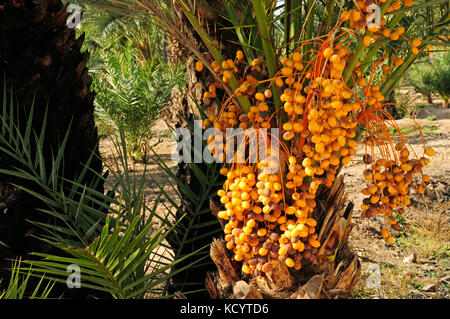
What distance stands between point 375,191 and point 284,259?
0.95 ft

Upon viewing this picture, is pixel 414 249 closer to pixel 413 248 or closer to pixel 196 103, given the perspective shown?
pixel 413 248

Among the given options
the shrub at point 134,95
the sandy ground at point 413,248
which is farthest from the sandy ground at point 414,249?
the shrub at point 134,95

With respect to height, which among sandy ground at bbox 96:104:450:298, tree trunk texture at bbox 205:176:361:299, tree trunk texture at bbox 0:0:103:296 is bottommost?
sandy ground at bbox 96:104:450:298

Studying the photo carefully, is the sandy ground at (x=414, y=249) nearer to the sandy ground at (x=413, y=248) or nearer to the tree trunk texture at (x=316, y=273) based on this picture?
the sandy ground at (x=413, y=248)

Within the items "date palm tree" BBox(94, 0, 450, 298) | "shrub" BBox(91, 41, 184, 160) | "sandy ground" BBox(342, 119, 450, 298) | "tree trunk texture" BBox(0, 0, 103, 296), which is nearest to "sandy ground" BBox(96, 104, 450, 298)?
"sandy ground" BBox(342, 119, 450, 298)

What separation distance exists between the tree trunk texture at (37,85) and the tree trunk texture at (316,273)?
654 millimetres

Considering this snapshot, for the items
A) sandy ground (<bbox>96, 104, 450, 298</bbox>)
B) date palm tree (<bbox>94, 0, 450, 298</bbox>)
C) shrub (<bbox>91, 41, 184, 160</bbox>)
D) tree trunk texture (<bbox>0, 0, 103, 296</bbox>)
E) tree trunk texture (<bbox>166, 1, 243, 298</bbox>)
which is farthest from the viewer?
shrub (<bbox>91, 41, 184, 160</bbox>)

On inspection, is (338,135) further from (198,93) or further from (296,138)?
(198,93)

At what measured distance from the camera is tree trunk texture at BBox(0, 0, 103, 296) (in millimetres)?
1186

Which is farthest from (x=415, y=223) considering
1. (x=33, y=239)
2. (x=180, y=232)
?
(x=33, y=239)

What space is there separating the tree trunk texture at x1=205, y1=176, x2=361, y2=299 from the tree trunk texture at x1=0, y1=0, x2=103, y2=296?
Answer: 0.65 meters

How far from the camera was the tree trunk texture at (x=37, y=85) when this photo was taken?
119 cm

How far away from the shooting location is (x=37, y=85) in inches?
48.4

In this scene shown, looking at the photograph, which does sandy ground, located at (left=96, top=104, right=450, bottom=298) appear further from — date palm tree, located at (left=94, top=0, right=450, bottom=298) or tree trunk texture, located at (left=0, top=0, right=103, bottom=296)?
date palm tree, located at (left=94, top=0, right=450, bottom=298)
